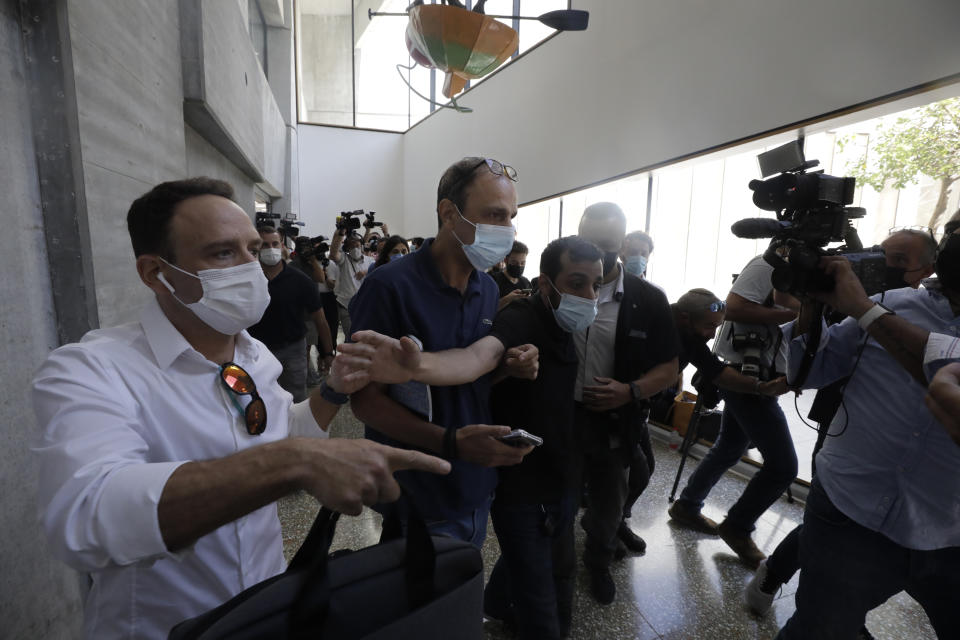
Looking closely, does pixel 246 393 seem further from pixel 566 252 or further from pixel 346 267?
pixel 346 267

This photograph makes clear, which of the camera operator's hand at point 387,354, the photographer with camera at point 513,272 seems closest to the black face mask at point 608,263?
the camera operator's hand at point 387,354

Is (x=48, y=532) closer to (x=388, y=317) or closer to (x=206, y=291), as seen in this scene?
(x=206, y=291)

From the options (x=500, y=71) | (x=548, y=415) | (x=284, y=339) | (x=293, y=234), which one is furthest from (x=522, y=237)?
(x=548, y=415)

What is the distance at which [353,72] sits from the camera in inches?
462

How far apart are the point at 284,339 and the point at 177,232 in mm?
2332

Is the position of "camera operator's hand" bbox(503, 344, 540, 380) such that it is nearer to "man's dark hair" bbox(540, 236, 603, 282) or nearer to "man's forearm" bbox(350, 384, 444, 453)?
"man's forearm" bbox(350, 384, 444, 453)

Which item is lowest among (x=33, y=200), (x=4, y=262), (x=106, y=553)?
(x=106, y=553)

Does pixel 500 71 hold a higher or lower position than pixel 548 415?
higher

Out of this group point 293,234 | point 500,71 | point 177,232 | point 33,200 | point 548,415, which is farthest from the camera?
point 500,71

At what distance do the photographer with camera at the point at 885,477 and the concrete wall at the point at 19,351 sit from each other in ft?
6.95

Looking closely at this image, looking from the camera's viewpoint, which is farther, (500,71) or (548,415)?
(500,71)

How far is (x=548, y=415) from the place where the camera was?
4.63 ft

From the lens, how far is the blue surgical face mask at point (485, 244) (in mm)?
1283

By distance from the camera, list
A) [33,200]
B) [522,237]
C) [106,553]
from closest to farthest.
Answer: [106,553], [33,200], [522,237]
